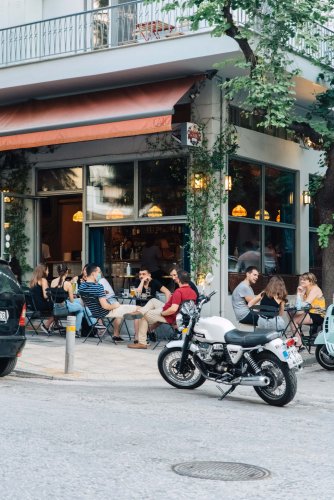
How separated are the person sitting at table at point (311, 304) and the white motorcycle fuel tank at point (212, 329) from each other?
4.70 m

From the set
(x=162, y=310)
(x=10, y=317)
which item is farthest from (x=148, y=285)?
(x=10, y=317)

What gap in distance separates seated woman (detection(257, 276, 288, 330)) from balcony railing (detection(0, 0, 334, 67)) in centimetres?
519

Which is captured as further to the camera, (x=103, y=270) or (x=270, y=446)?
(x=103, y=270)

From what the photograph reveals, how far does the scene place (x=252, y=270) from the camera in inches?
604

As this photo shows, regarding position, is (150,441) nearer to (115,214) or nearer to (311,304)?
(311,304)

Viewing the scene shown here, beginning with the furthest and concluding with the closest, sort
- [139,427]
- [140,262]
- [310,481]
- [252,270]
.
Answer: [140,262]
[252,270]
[139,427]
[310,481]

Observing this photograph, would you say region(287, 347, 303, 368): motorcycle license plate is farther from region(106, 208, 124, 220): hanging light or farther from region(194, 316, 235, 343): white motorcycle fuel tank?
region(106, 208, 124, 220): hanging light

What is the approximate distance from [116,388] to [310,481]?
5.49 metres

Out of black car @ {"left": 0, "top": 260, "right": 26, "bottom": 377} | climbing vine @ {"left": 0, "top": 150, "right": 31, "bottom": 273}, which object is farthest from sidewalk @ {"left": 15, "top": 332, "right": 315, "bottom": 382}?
climbing vine @ {"left": 0, "top": 150, "right": 31, "bottom": 273}

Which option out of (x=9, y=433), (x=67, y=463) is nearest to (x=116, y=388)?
(x=9, y=433)

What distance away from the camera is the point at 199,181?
17625 millimetres

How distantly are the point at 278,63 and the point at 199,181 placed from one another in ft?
10.4

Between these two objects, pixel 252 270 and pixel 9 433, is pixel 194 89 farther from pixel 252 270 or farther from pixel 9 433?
pixel 9 433

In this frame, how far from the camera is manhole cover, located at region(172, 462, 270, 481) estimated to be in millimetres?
6250
